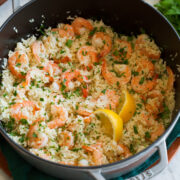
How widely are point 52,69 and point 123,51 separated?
62 centimetres

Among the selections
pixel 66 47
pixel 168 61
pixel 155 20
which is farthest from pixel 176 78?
pixel 66 47

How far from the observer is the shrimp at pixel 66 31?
234 cm

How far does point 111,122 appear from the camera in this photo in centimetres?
186

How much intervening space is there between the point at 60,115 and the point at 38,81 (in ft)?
1.17

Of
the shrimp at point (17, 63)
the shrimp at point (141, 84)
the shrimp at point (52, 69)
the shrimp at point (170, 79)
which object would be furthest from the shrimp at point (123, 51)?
the shrimp at point (17, 63)

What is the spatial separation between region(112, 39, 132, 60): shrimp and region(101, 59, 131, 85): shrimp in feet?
0.47

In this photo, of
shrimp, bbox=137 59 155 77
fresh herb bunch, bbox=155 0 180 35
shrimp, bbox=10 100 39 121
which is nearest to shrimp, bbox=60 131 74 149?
shrimp, bbox=10 100 39 121

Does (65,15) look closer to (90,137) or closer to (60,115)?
(60,115)

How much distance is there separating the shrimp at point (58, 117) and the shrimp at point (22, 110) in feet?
0.49

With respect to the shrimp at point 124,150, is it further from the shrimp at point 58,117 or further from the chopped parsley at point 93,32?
the chopped parsley at point 93,32

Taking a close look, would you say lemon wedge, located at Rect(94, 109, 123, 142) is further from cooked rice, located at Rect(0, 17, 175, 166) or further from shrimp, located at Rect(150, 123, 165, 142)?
shrimp, located at Rect(150, 123, 165, 142)

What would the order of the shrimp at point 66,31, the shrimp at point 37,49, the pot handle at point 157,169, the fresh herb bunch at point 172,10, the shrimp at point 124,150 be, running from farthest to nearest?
the fresh herb bunch at point 172,10, the shrimp at point 66,31, the shrimp at point 37,49, the shrimp at point 124,150, the pot handle at point 157,169

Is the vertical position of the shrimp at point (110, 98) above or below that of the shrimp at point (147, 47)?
below

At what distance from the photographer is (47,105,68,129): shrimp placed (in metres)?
1.93
